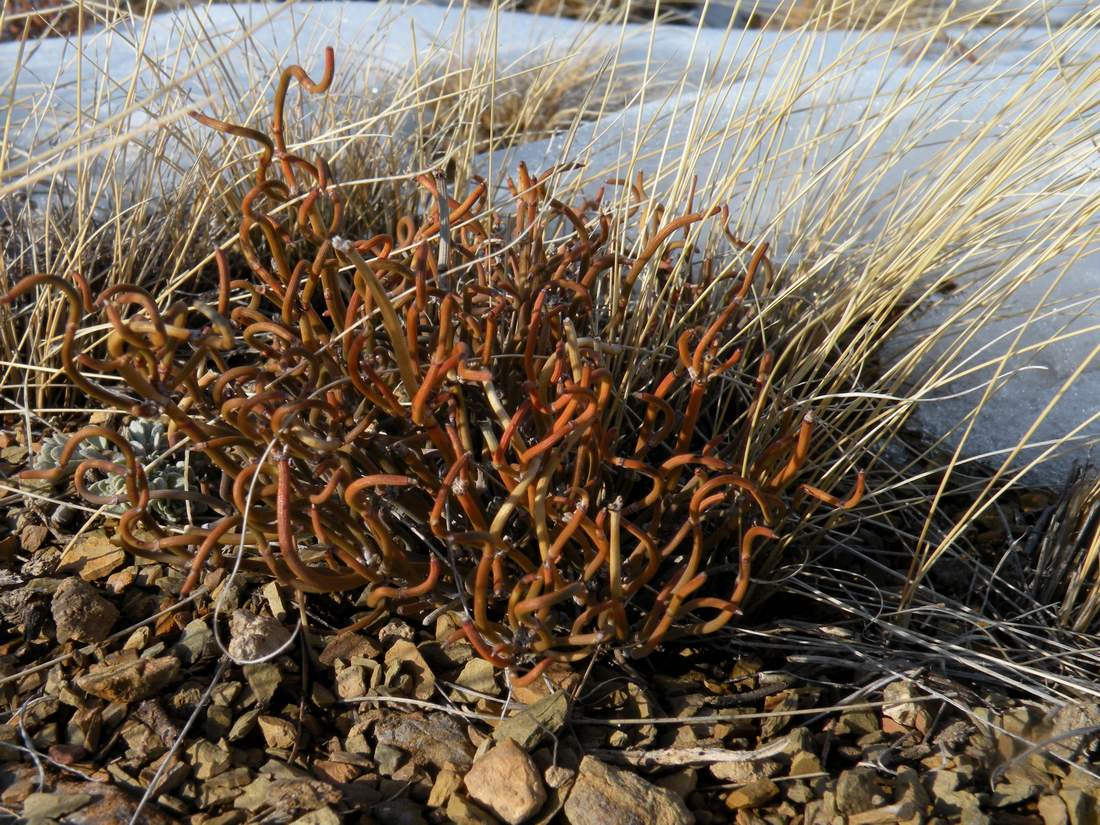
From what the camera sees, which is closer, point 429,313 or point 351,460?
point 351,460

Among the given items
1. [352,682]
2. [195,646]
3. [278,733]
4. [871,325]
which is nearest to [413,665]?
[352,682]

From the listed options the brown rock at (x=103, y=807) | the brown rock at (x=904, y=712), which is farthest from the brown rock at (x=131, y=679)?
the brown rock at (x=904, y=712)

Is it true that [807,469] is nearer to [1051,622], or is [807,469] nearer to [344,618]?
[1051,622]

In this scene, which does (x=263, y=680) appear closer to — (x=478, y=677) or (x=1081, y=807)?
(x=478, y=677)

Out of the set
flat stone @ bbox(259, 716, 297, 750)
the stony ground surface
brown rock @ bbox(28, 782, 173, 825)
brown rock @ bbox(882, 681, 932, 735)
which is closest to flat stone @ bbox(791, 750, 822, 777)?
the stony ground surface

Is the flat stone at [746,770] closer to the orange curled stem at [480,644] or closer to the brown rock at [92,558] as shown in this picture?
the orange curled stem at [480,644]

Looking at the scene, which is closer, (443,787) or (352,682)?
(443,787)

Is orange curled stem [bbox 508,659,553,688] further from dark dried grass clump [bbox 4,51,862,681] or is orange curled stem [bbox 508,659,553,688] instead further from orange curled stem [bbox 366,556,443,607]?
orange curled stem [bbox 366,556,443,607]

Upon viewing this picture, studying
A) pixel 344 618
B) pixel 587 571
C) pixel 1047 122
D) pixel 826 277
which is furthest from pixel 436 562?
pixel 1047 122
